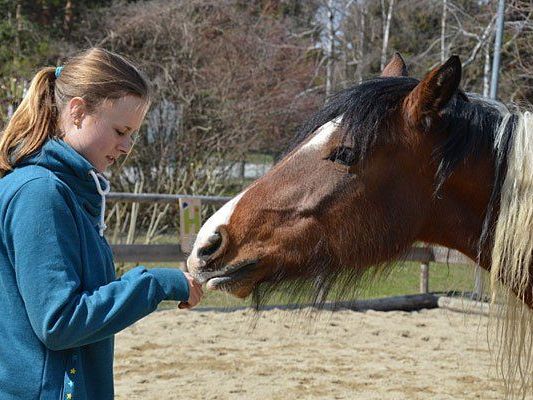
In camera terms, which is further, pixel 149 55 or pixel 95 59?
pixel 149 55

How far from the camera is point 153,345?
6367mm

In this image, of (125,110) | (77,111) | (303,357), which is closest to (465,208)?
(125,110)

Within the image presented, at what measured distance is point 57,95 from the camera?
2.05 metres

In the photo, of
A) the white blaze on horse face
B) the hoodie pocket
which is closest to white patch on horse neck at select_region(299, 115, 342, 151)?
the white blaze on horse face

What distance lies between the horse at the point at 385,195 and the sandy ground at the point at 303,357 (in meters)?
1.78

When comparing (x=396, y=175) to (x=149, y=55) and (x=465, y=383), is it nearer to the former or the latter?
(x=465, y=383)

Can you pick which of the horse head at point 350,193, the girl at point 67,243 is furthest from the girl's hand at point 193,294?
the horse head at point 350,193

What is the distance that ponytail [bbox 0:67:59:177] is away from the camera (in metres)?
2.00

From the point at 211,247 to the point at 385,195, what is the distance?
588mm

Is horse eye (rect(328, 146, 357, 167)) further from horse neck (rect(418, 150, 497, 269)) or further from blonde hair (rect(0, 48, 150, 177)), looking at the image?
blonde hair (rect(0, 48, 150, 177))

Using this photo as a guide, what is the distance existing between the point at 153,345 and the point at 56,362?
15.0 feet

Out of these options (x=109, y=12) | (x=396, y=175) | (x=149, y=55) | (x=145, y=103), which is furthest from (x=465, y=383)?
(x=109, y=12)

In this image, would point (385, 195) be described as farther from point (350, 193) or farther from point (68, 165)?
point (68, 165)

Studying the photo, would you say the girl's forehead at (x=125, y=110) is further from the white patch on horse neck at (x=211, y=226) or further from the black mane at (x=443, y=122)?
the black mane at (x=443, y=122)
